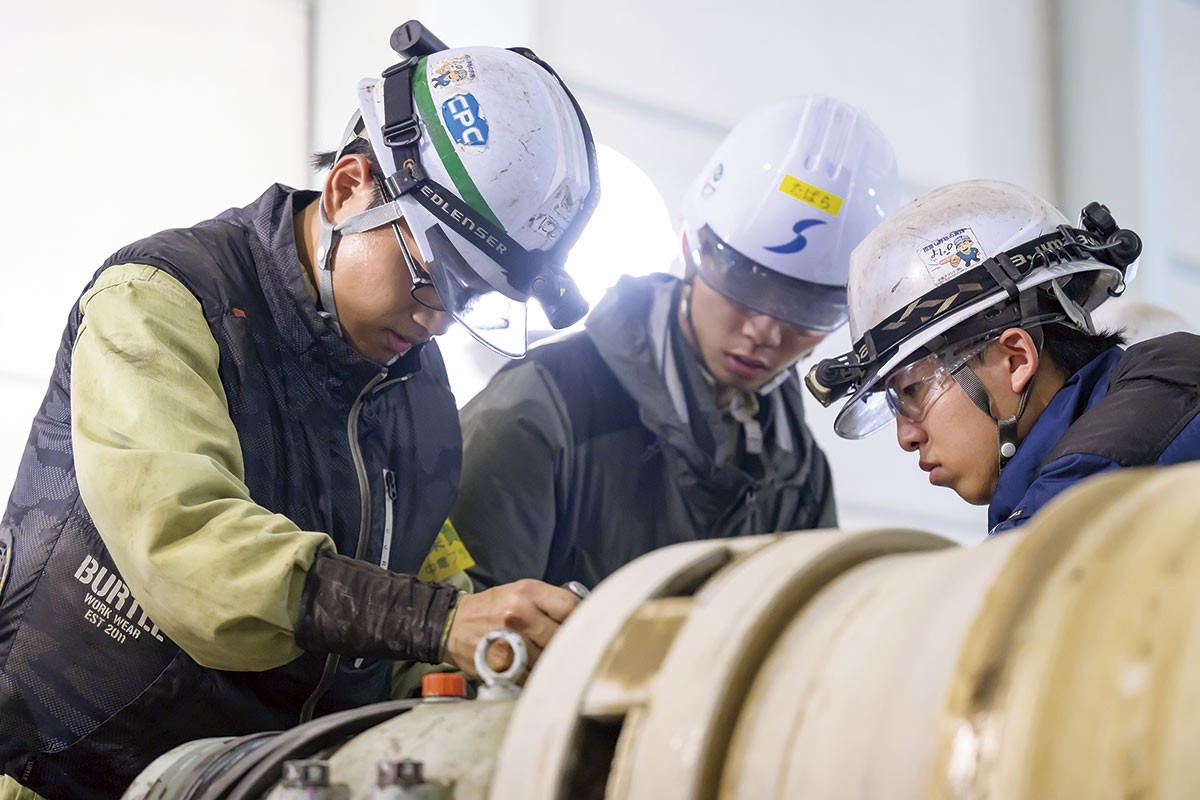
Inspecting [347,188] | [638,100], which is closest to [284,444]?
[347,188]

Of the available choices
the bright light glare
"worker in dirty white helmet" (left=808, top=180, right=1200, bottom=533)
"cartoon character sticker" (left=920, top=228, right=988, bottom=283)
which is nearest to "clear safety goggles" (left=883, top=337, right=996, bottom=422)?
"worker in dirty white helmet" (left=808, top=180, right=1200, bottom=533)

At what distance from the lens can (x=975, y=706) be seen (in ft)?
1.88

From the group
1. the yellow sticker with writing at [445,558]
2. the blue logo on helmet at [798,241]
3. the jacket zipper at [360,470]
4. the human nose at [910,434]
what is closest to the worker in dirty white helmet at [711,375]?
the blue logo on helmet at [798,241]

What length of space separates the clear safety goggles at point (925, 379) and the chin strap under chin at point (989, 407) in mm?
14

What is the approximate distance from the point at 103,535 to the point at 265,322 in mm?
413

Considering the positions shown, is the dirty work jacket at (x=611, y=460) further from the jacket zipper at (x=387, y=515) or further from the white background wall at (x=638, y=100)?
the white background wall at (x=638, y=100)

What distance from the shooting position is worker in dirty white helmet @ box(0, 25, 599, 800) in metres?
1.40

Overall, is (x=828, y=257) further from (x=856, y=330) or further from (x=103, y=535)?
(x=103, y=535)

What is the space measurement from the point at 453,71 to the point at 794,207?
0.97m

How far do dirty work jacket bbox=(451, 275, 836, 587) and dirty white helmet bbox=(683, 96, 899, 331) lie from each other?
16 centimetres

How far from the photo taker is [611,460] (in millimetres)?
2539

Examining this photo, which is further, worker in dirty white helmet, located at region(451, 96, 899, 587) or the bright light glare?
the bright light glare

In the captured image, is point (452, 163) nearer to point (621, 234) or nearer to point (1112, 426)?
point (1112, 426)

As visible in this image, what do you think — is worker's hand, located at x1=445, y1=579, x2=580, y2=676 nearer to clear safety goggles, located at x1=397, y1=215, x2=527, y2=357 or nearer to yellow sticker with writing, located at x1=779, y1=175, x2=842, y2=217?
clear safety goggles, located at x1=397, y1=215, x2=527, y2=357
